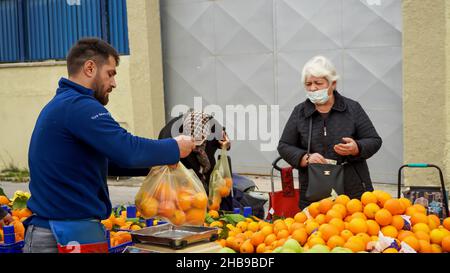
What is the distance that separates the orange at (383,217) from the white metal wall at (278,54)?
4.93 m

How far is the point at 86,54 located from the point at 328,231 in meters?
1.50

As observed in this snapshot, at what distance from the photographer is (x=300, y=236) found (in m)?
3.23

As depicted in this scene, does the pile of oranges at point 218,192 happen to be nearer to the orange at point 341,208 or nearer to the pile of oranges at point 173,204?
the pile of oranges at point 173,204

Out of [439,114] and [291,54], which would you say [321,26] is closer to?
[291,54]

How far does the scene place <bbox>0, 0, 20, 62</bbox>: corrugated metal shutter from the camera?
11.5m

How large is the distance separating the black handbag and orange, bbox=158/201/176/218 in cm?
136

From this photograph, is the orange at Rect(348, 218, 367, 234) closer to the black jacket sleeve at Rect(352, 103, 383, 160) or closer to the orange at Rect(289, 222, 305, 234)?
the orange at Rect(289, 222, 305, 234)

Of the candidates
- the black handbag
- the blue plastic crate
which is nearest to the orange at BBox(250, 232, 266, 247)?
the black handbag

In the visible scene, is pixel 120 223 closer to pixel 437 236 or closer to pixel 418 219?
pixel 418 219

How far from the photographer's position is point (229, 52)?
9.39 meters

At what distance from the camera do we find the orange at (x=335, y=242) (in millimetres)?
3059

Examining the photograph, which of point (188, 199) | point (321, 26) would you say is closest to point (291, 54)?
point (321, 26)

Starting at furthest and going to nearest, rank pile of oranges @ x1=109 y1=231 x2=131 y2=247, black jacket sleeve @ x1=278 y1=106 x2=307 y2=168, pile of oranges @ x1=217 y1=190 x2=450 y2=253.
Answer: black jacket sleeve @ x1=278 y1=106 x2=307 y2=168
pile of oranges @ x1=109 y1=231 x2=131 y2=247
pile of oranges @ x1=217 y1=190 x2=450 y2=253
